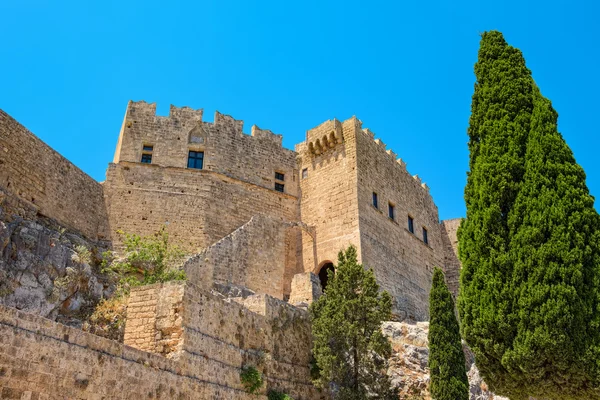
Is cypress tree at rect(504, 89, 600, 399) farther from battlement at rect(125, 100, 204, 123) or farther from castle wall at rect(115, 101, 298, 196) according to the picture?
battlement at rect(125, 100, 204, 123)

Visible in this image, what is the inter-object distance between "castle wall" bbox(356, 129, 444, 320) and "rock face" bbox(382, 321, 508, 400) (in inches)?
198

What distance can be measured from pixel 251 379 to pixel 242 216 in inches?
518

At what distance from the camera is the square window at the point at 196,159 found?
25.1 meters

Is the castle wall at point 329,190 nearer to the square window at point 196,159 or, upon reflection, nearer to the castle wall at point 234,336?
the square window at point 196,159

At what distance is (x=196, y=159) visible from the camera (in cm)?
2527

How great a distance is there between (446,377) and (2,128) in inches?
599

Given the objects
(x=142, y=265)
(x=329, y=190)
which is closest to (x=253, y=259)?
(x=142, y=265)

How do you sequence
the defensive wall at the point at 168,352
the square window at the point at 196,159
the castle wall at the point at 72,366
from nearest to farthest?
1. the castle wall at the point at 72,366
2. the defensive wall at the point at 168,352
3. the square window at the point at 196,159

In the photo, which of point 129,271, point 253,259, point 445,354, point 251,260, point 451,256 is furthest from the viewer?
point 451,256

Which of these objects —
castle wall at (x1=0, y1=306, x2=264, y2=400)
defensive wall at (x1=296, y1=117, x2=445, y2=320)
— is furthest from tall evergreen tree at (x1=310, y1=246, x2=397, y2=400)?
defensive wall at (x1=296, y1=117, x2=445, y2=320)

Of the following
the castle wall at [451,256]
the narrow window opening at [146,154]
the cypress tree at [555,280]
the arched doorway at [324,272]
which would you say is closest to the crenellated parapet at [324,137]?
the arched doorway at [324,272]

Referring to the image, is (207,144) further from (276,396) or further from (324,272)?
(276,396)

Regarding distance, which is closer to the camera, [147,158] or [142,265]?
[142,265]

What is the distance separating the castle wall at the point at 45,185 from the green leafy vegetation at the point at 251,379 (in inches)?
382
